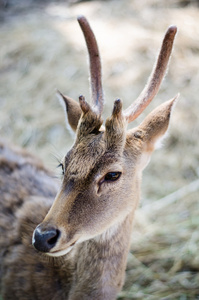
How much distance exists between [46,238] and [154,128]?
1.06m

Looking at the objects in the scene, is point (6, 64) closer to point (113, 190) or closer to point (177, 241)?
point (177, 241)

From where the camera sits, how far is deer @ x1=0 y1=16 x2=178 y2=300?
7.90ft

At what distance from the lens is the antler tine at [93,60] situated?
9.42ft

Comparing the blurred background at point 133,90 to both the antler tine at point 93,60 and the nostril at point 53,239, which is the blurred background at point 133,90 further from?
the nostril at point 53,239

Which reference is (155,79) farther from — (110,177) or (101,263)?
(101,263)

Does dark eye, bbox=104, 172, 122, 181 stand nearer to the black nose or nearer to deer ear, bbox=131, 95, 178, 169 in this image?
deer ear, bbox=131, 95, 178, 169

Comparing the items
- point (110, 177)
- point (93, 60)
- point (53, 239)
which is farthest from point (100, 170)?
point (93, 60)

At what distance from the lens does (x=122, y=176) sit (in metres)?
2.59

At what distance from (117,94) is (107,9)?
110 inches

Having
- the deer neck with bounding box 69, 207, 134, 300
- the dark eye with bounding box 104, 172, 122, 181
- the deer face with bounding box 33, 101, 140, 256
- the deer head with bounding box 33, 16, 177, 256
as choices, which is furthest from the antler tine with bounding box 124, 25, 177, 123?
the deer neck with bounding box 69, 207, 134, 300

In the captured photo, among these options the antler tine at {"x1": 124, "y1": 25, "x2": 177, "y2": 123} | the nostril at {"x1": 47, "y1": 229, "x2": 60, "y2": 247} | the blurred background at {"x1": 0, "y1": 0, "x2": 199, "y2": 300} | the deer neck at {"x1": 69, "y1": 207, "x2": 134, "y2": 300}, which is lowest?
the blurred background at {"x1": 0, "y1": 0, "x2": 199, "y2": 300}

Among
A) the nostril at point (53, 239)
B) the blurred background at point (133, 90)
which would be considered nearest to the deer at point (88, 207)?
the nostril at point (53, 239)

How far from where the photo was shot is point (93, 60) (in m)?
2.94

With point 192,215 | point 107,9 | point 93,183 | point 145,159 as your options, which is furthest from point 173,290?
point 107,9
